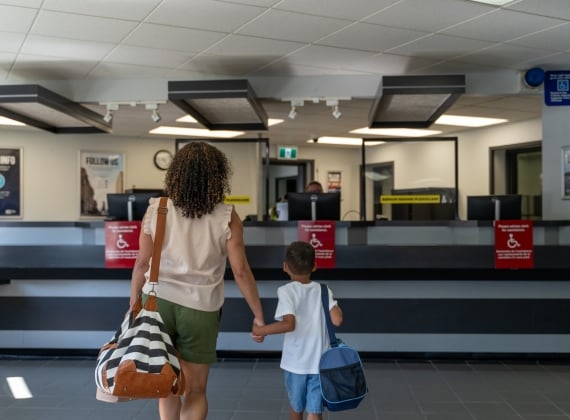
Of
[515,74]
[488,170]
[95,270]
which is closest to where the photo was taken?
[95,270]

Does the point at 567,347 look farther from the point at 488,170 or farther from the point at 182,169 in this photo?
the point at 488,170

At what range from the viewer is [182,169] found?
2.33 meters

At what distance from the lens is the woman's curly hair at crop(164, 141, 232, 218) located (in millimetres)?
2277

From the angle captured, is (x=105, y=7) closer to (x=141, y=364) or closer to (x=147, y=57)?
(x=147, y=57)

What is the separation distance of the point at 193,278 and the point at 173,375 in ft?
1.32

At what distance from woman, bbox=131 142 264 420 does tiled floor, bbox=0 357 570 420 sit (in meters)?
1.27

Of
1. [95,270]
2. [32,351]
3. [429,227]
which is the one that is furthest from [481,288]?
[32,351]

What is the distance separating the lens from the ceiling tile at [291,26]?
164 inches

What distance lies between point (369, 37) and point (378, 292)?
2.06 m

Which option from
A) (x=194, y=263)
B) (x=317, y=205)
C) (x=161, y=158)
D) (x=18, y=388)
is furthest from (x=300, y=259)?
(x=161, y=158)

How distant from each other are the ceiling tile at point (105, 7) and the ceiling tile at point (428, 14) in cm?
158

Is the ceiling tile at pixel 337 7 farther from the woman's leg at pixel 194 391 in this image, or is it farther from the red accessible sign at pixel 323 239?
the woman's leg at pixel 194 391

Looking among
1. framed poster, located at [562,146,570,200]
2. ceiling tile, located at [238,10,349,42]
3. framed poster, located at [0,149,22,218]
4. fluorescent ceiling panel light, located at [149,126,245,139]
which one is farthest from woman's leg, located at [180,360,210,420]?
framed poster, located at [0,149,22,218]

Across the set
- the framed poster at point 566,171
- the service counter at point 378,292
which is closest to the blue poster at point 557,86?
the framed poster at point 566,171
